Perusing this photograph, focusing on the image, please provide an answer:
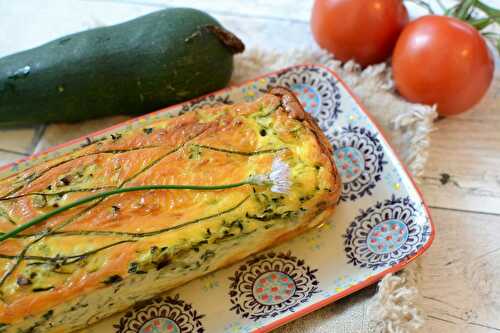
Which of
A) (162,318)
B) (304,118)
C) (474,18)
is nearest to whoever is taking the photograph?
(162,318)

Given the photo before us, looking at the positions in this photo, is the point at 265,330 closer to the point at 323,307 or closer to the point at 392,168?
the point at 323,307

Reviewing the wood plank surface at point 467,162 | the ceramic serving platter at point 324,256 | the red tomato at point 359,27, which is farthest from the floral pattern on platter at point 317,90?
the wood plank surface at point 467,162

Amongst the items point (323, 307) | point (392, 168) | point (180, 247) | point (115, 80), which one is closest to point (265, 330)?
point (323, 307)

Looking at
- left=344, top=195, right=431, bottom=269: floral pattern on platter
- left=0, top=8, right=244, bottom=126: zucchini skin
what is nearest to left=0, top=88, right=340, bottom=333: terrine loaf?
left=344, top=195, right=431, bottom=269: floral pattern on platter

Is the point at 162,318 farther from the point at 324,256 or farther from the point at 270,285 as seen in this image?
the point at 324,256

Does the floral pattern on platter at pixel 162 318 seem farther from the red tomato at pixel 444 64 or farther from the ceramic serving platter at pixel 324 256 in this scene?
the red tomato at pixel 444 64

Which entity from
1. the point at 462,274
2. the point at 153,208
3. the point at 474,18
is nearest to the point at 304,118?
the point at 153,208
